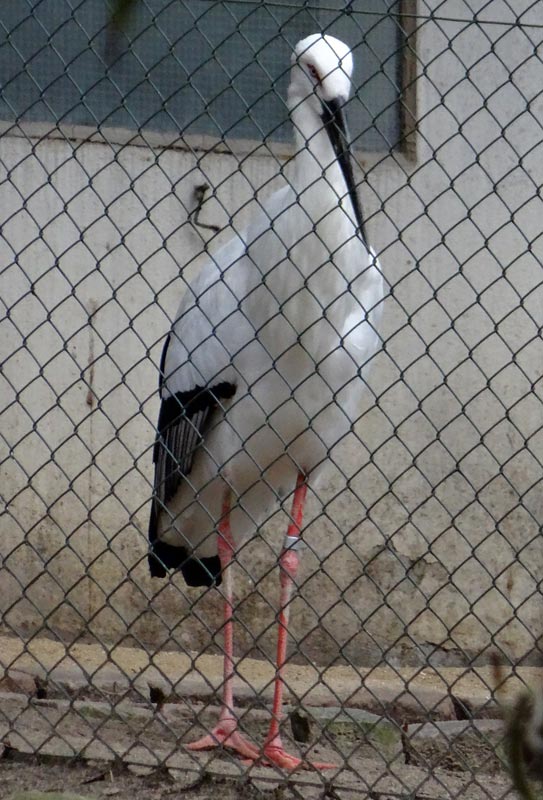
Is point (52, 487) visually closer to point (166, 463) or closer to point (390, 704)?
point (166, 463)

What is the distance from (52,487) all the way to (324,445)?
1.29 metres

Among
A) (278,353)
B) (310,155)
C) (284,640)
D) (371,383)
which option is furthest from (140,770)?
(371,383)

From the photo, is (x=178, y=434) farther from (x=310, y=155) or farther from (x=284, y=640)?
(x=310, y=155)

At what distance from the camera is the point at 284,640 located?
3.70m

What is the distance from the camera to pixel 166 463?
3.88m

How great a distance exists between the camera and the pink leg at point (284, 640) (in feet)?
10.9

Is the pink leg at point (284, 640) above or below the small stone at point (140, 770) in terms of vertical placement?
above

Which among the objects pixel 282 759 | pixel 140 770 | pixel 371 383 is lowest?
pixel 140 770

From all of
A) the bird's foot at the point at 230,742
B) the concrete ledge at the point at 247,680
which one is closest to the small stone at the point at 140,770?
the bird's foot at the point at 230,742

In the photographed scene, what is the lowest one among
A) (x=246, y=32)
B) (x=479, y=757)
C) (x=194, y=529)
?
(x=479, y=757)

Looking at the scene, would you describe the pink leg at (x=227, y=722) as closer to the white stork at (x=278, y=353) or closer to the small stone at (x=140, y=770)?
the white stork at (x=278, y=353)

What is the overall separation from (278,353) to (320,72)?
78cm

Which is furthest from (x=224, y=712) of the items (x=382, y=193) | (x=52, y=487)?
(x=382, y=193)

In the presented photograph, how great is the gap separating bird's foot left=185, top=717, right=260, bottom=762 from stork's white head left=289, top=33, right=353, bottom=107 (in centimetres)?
167
